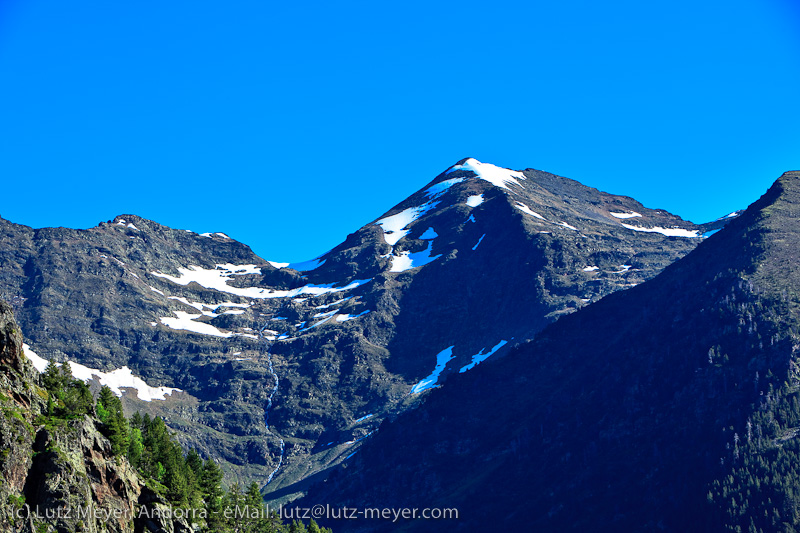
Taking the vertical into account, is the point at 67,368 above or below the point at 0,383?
above

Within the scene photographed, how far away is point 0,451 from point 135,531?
44.9 ft

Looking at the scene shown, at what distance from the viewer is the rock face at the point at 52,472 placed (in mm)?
61812

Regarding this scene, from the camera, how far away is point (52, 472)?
210 feet

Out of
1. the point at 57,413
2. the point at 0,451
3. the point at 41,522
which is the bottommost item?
the point at 41,522

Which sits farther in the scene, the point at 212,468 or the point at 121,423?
the point at 212,468

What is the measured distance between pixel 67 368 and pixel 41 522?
51.6m

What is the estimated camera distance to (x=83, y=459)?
224ft

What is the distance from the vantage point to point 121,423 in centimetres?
9156

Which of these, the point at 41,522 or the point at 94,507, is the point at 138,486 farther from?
the point at 41,522

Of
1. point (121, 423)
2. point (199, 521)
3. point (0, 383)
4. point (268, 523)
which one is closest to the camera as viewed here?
point (0, 383)

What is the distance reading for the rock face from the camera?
203ft

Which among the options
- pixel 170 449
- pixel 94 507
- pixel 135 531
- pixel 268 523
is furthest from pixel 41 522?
pixel 268 523

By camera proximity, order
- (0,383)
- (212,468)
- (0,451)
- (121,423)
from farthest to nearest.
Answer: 1. (212,468)
2. (121,423)
3. (0,383)
4. (0,451)

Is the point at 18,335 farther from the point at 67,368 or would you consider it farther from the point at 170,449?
the point at 67,368
